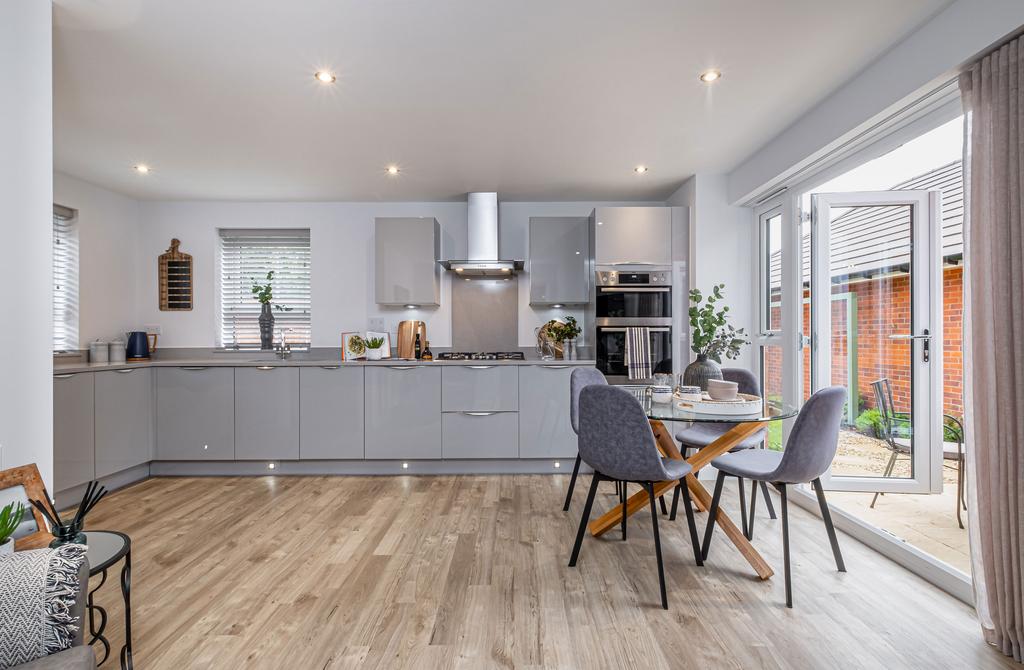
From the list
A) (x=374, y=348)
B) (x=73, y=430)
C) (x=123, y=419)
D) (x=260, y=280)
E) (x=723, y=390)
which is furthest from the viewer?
(x=260, y=280)

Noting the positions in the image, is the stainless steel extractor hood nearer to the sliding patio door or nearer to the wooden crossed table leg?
the wooden crossed table leg

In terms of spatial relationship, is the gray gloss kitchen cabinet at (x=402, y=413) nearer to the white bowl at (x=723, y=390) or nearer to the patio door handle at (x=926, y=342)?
the white bowl at (x=723, y=390)

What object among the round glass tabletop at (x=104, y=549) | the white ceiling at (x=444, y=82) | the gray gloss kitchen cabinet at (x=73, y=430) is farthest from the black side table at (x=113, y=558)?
the gray gloss kitchen cabinet at (x=73, y=430)

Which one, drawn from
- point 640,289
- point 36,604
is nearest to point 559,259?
point 640,289

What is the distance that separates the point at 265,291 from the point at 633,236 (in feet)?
11.4

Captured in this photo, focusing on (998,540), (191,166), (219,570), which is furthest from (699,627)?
(191,166)

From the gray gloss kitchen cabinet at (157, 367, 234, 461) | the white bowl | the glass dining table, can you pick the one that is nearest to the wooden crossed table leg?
the glass dining table

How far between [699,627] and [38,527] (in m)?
2.29

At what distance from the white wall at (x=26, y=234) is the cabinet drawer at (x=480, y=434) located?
2559mm

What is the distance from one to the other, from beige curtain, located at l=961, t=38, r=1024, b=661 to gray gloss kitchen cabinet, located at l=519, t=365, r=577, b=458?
2570 millimetres

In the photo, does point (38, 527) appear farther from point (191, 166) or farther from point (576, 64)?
point (191, 166)

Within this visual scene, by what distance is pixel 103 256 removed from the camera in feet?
13.9

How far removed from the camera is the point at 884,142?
8.32ft

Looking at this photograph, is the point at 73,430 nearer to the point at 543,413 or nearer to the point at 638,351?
the point at 543,413
